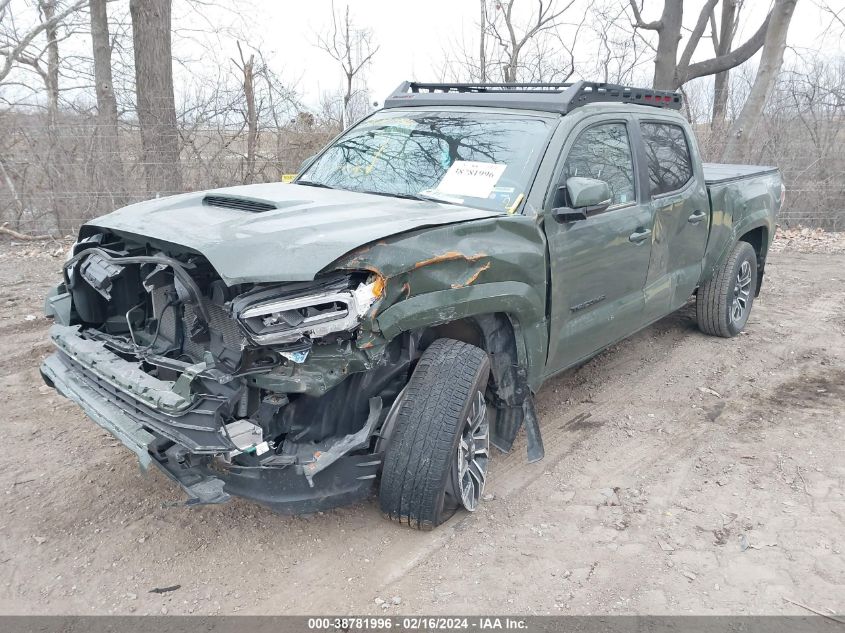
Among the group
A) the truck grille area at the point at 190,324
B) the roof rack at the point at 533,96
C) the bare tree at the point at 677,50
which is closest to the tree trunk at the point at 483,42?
the bare tree at the point at 677,50

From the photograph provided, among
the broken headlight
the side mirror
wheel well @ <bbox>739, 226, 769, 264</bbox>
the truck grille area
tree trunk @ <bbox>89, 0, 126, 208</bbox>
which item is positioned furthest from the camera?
tree trunk @ <bbox>89, 0, 126, 208</bbox>

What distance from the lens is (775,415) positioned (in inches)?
183

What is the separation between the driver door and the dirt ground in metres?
0.66

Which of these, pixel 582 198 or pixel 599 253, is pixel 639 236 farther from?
pixel 582 198

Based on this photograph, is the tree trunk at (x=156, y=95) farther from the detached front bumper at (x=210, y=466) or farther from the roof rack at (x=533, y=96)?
the detached front bumper at (x=210, y=466)

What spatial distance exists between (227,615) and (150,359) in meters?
1.17

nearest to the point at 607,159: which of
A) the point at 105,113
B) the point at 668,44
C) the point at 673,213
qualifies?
the point at 673,213

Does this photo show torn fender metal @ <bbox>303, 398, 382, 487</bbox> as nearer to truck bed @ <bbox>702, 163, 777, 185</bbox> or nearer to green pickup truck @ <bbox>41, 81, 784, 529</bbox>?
green pickup truck @ <bbox>41, 81, 784, 529</bbox>

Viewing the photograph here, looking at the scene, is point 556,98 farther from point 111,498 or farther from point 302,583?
point 111,498

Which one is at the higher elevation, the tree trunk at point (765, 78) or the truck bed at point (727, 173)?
the tree trunk at point (765, 78)

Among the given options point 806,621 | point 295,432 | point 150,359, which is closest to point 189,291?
point 150,359

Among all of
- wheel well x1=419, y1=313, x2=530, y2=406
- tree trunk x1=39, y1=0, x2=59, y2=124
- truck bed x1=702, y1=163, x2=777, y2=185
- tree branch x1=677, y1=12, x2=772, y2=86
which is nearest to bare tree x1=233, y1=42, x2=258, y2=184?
tree trunk x1=39, y1=0, x2=59, y2=124

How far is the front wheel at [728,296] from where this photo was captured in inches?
233

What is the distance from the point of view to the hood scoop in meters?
3.48
